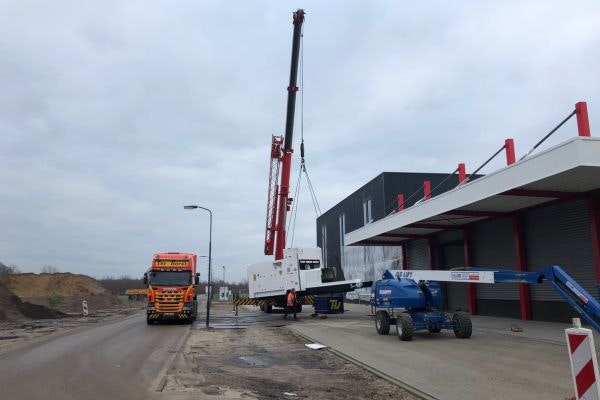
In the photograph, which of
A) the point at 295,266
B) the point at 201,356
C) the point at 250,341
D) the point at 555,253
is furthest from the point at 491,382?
the point at 295,266

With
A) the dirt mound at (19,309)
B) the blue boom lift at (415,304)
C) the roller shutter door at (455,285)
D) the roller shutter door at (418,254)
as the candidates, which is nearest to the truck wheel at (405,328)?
the blue boom lift at (415,304)

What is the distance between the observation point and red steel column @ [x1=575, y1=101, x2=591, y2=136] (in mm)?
16484

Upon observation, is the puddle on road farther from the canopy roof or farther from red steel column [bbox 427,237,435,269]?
red steel column [bbox 427,237,435,269]

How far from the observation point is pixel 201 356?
49.2 feet

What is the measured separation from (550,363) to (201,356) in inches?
Answer: 361

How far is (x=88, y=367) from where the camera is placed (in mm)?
13070

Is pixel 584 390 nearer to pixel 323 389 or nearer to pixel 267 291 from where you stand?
pixel 323 389

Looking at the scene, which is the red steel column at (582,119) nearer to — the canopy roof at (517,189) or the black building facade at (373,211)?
the canopy roof at (517,189)

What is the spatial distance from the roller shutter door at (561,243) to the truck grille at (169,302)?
16.8m

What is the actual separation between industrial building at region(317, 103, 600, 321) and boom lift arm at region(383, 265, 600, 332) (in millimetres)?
4271

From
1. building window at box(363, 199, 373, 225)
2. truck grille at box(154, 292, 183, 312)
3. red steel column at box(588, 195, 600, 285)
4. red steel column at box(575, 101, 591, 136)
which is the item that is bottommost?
truck grille at box(154, 292, 183, 312)

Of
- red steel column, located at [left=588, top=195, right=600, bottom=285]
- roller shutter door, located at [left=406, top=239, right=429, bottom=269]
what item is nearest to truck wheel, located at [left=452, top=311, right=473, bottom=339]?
red steel column, located at [left=588, top=195, right=600, bottom=285]

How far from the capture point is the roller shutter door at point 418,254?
3334cm

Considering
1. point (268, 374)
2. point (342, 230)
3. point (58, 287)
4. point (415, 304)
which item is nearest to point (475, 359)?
point (415, 304)
